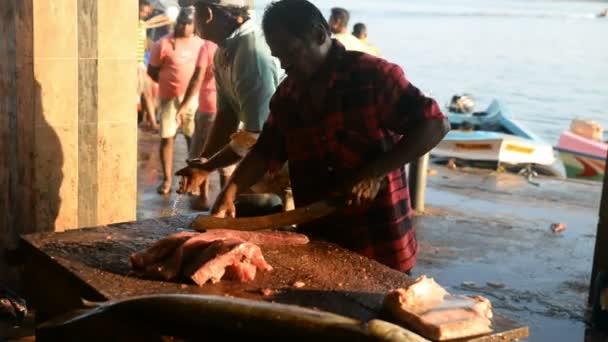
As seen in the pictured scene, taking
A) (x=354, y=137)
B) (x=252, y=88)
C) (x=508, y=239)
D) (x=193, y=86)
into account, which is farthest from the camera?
(x=193, y=86)

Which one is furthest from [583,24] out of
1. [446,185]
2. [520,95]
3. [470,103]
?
[446,185]

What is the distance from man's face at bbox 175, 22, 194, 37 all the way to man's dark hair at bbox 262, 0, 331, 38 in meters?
6.52

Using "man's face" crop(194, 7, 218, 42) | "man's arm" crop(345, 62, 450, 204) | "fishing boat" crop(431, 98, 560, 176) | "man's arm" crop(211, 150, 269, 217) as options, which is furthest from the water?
"fishing boat" crop(431, 98, 560, 176)

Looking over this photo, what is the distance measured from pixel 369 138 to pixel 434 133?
0.35m

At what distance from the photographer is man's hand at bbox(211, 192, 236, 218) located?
424 cm

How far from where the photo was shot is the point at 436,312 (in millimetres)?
2928

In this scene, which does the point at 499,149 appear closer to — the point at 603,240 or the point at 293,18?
the point at 603,240

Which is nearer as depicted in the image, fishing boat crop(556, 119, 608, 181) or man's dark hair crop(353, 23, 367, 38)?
man's dark hair crop(353, 23, 367, 38)

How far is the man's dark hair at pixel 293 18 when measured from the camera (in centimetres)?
380

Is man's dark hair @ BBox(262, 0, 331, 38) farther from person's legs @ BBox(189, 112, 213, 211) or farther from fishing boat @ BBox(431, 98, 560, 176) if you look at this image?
fishing boat @ BBox(431, 98, 560, 176)

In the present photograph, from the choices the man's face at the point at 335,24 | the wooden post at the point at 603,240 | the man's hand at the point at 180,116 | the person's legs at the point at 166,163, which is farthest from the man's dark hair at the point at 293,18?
the man's face at the point at 335,24

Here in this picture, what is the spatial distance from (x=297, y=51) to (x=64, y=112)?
2245 millimetres

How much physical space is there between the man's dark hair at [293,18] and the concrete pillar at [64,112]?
2.02 m

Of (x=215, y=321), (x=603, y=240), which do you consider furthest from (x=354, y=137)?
(x=603, y=240)
